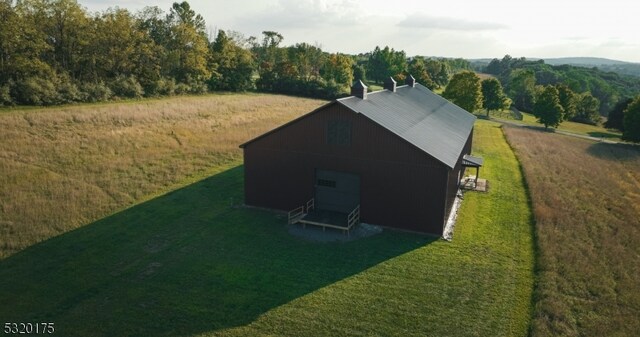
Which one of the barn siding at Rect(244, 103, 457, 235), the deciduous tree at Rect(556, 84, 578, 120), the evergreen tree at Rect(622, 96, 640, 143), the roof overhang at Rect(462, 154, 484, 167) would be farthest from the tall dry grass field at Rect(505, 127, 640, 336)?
the deciduous tree at Rect(556, 84, 578, 120)

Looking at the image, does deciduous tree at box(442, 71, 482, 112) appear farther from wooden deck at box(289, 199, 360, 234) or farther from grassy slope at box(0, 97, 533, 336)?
wooden deck at box(289, 199, 360, 234)

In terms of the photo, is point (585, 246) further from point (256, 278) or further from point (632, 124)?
point (632, 124)

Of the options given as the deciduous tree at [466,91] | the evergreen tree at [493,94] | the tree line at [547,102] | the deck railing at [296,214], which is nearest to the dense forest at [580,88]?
the tree line at [547,102]

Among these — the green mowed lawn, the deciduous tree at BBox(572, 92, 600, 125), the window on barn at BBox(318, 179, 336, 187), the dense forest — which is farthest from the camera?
the dense forest

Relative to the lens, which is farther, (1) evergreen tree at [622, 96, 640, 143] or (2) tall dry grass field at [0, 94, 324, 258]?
(1) evergreen tree at [622, 96, 640, 143]

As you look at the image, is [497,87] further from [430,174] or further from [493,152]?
[430,174]

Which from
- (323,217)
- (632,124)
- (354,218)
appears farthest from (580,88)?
(323,217)

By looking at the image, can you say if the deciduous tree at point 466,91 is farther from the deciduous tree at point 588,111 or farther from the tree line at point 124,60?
the deciduous tree at point 588,111

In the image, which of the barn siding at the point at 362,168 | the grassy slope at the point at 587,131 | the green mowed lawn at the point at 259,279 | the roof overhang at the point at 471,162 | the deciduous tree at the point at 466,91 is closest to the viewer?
the green mowed lawn at the point at 259,279
